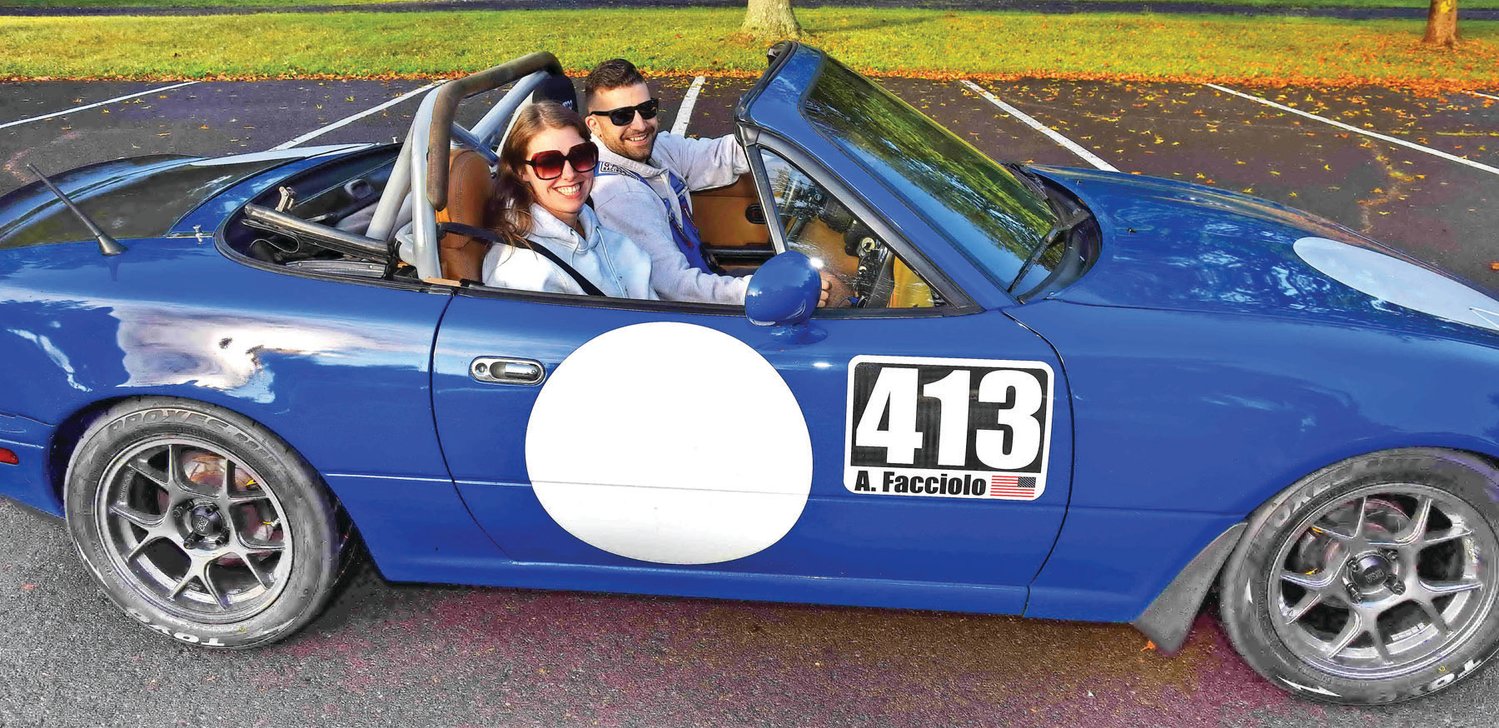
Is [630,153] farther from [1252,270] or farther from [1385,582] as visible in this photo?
[1385,582]

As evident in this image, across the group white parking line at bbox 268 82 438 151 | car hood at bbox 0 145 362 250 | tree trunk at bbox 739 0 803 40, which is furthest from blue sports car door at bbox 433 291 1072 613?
tree trunk at bbox 739 0 803 40

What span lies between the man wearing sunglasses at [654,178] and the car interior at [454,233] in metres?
0.27

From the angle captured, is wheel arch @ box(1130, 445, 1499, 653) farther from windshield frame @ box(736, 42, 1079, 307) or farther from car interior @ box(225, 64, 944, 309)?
car interior @ box(225, 64, 944, 309)

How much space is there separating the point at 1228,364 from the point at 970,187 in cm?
84

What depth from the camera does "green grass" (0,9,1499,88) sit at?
12.7 meters

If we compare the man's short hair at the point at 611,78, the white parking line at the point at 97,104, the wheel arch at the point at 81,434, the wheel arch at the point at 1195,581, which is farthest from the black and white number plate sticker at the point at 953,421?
the white parking line at the point at 97,104

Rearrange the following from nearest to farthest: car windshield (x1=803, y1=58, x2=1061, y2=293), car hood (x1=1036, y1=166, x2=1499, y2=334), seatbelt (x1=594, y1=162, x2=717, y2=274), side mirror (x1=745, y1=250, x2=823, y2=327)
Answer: side mirror (x1=745, y1=250, x2=823, y2=327)
car hood (x1=1036, y1=166, x2=1499, y2=334)
car windshield (x1=803, y1=58, x2=1061, y2=293)
seatbelt (x1=594, y1=162, x2=717, y2=274)

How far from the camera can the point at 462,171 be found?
292 centimetres

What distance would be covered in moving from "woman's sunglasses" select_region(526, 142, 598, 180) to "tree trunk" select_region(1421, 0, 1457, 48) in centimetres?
1601

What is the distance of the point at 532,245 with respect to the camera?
2785 millimetres

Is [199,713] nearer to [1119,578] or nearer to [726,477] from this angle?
[726,477]

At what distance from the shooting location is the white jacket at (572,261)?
2.71m

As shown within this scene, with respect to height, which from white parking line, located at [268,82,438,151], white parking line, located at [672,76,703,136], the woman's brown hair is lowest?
white parking line, located at [672,76,703,136]

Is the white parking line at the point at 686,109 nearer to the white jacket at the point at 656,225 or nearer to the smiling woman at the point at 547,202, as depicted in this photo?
the white jacket at the point at 656,225
